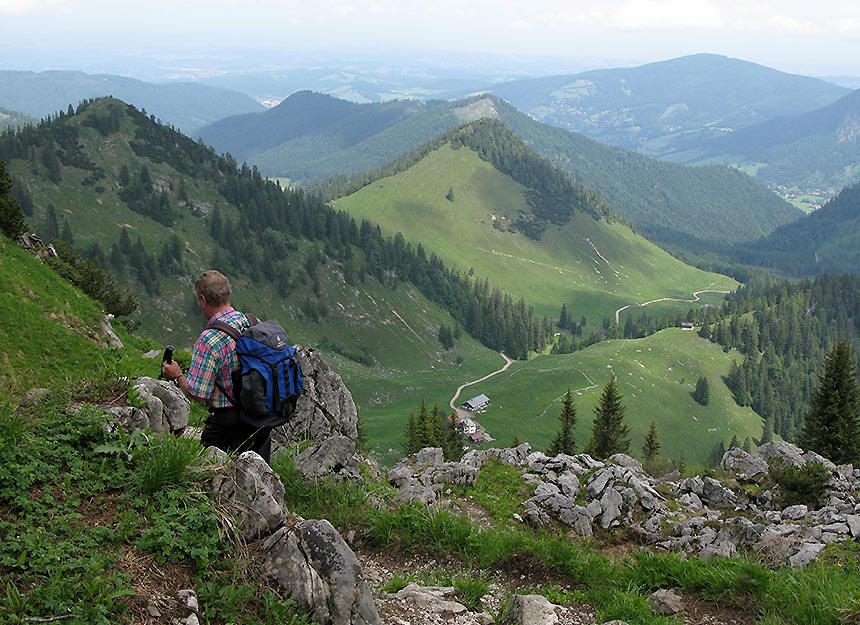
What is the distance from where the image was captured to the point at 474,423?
12262 cm

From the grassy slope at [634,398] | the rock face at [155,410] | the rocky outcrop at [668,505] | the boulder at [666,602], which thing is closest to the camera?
the rock face at [155,410]

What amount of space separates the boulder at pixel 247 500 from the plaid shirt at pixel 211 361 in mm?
1541

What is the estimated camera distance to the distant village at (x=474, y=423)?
11350cm

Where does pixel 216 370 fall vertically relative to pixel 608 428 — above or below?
above

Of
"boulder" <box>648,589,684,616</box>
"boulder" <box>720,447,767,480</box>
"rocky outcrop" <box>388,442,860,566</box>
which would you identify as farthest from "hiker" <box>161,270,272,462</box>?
"boulder" <box>720,447,767,480</box>

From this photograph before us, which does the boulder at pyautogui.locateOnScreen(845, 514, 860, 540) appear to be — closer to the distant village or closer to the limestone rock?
the limestone rock

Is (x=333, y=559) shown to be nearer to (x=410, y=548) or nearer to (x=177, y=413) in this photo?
(x=410, y=548)

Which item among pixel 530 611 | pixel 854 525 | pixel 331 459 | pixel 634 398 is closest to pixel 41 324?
pixel 331 459

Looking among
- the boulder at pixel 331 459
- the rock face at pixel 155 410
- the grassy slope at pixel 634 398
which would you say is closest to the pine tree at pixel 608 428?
the grassy slope at pixel 634 398

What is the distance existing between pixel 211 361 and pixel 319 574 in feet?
13.7

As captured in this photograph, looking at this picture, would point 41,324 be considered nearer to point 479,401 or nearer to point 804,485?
point 804,485

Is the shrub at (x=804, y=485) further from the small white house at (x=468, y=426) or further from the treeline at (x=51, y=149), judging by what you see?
the treeline at (x=51, y=149)

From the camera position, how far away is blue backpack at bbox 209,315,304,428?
10.1 m

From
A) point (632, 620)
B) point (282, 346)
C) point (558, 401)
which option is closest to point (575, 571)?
point (632, 620)
